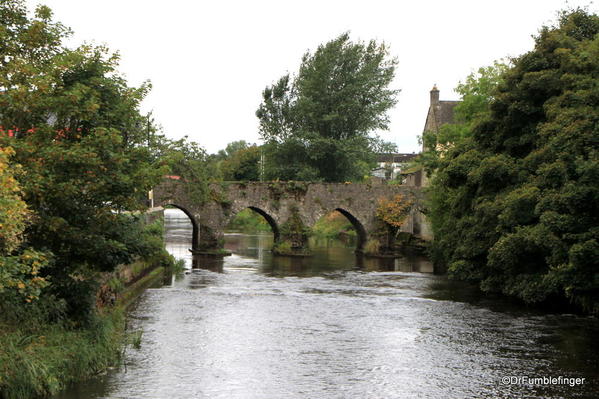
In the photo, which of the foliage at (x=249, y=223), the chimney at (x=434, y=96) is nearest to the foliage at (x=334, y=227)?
the foliage at (x=249, y=223)

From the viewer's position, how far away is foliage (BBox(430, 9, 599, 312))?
20141mm

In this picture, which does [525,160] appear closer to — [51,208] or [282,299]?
[282,299]

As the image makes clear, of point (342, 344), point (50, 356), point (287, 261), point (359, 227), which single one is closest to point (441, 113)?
point (359, 227)

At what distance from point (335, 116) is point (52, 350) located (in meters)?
38.1

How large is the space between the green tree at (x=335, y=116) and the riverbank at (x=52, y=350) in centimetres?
3326

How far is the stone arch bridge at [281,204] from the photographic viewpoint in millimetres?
41625

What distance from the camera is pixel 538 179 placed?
23.2 m

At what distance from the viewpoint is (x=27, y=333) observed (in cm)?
1368

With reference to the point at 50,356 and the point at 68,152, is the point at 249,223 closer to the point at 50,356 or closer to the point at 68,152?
the point at 68,152

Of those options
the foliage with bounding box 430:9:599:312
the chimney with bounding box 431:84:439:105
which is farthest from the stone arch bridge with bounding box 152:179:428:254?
the chimney with bounding box 431:84:439:105

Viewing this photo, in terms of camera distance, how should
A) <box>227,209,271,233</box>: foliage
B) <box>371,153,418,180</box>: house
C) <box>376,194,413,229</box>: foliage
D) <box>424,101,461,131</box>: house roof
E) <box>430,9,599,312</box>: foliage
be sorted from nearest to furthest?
<box>430,9,599,312</box>: foliage < <box>376,194,413,229</box>: foliage < <box>424,101,461,131</box>: house roof < <box>227,209,271,233</box>: foliage < <box>371,153,418,180</box>: house

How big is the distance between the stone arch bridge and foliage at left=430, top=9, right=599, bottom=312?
14542 millimetres

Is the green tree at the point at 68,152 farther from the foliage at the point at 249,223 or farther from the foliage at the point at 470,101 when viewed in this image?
the foliage at the point at 249,223

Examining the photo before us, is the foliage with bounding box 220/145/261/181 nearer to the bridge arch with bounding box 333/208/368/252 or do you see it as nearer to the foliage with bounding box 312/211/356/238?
the foliage with bounding box 312/211/356/238
